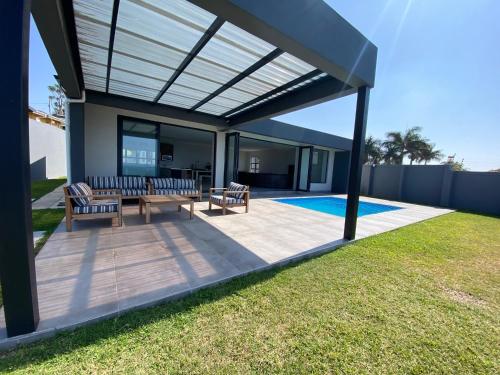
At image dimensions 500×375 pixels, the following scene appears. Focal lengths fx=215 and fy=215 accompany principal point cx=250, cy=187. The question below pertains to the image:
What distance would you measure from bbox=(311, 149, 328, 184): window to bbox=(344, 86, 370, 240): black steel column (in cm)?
929

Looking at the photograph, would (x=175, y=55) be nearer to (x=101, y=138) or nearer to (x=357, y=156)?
(x=357, y=156)

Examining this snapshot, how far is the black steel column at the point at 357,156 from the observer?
3.81 meters

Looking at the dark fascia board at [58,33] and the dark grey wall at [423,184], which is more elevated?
the dark fascia board at [58,33]

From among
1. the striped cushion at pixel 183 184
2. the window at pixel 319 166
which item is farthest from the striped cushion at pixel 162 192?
the window at pixel 319 166

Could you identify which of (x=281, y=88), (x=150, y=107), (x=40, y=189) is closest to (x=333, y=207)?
(x=281, y=88)

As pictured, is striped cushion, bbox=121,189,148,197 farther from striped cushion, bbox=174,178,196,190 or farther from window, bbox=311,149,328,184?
window, bbox=311,149,328,184

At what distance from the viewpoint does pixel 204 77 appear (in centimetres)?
446

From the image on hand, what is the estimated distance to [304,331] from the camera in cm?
178

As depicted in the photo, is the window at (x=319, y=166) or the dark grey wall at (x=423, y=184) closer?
the dark grey wall at (x=423, y=184)

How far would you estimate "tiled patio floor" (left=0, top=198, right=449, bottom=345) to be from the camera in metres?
2.00

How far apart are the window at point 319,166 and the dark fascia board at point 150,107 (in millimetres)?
7320

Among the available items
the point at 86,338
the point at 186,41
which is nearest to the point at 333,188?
the point at 186,41

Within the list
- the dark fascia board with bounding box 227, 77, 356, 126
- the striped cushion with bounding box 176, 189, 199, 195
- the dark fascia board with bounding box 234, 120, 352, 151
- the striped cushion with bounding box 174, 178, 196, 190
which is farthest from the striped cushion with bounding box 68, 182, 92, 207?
the dark fascia board with bounding box 234, 120, 352, 151

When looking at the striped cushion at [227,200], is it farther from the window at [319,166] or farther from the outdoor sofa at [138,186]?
the window at [319,166]
